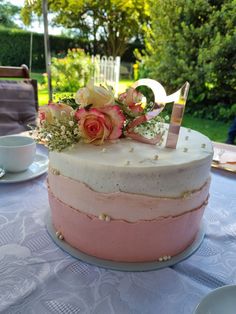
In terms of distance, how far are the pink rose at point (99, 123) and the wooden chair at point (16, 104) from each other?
1.13m

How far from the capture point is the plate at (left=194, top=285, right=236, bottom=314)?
0.44 m

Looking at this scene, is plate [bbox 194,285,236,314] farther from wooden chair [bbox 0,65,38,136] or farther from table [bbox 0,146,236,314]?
wooden chair [bbox 0,65,38,136]

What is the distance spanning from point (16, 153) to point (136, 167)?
1.56 feet

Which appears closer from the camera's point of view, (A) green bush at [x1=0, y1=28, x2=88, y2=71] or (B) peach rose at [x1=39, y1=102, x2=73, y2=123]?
(B) peach rose at [x1=39, y1=102, x2=73, y2=123]

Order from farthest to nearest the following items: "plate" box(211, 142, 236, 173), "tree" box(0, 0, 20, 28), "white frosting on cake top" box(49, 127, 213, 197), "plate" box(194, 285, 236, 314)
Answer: "tree" box(0, 0, 20, 28) → "plate" box(211, 142, 236, 173) → "white frosting on cake top" box(49, 127, 213, 197) → "plate" box(194, 285, 236, 314)

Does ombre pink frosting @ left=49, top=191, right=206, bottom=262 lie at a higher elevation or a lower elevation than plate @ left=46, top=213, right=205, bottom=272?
higher

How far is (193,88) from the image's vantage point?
4398mm

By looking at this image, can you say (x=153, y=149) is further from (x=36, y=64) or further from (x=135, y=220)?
(x=36, y=64)

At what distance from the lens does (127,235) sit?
0.58 m

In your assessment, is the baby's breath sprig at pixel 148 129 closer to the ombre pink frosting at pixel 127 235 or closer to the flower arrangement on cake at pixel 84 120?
the flower arrangement on cake at pixel 84 120

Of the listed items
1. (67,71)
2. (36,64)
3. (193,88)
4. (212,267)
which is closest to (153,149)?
(212,267)

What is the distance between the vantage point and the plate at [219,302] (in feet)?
1.44

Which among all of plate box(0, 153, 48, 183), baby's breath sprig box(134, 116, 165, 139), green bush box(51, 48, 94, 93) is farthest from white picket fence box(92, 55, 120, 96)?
baby's breath sprig box(134, 116, 165, 139)

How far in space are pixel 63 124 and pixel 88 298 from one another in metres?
0.33
